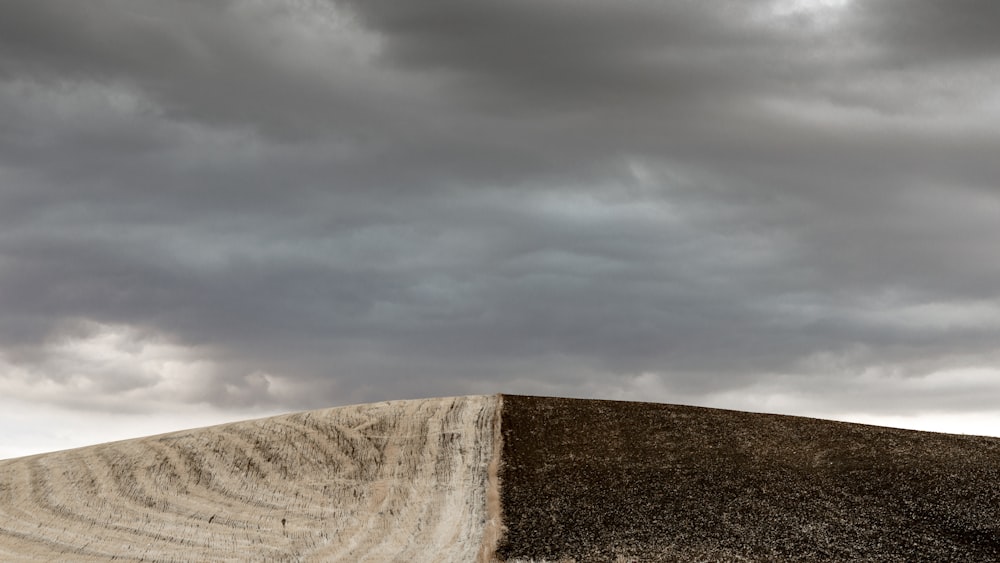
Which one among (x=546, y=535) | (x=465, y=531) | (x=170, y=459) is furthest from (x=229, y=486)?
(x=546, y=535)

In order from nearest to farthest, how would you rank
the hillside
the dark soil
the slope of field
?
the dark soil
the hillside
the slope of field

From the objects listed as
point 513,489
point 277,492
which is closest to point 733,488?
point 513,489

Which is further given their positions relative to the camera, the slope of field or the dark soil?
the slope of field

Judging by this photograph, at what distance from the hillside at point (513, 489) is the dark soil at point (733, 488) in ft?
0.24

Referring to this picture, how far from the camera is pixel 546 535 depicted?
1091 inches

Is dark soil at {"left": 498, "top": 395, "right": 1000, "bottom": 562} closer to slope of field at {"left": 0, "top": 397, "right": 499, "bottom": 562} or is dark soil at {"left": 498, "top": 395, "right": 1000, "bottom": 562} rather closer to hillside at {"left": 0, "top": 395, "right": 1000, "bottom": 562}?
hillside at {"left": 0, "top": 395, "right": 1000, "bottom": 562}

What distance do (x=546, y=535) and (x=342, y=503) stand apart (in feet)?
24.1

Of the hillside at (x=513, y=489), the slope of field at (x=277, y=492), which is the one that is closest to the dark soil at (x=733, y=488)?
the hillside at (x=513, y=489)

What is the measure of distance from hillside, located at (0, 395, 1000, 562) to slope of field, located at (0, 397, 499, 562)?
0.08m

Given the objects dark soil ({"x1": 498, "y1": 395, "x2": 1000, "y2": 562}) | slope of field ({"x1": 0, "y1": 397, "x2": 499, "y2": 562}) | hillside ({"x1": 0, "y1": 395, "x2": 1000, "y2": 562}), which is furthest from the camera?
slope of field ({"x1": 0, "y1": 397, "x2": 499, "y2": 562})

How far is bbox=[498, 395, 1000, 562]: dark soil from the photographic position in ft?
89.5

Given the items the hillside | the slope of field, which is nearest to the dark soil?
the hillside

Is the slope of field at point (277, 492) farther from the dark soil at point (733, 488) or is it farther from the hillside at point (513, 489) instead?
the dark soil at point (733, 488)

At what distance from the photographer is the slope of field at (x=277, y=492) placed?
92.7 ft
